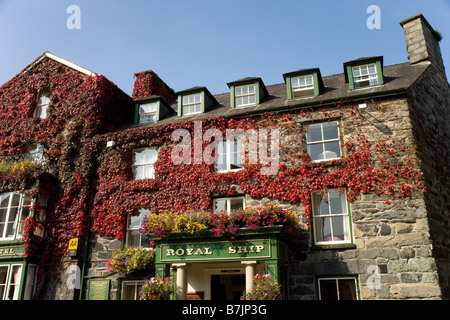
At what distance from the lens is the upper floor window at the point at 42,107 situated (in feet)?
66.7

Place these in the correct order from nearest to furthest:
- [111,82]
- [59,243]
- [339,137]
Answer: [339,137], [59,243], [111,82]

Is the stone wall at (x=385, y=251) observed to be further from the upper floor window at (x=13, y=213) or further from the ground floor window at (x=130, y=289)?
the upper floor window at (x=13, y=213)

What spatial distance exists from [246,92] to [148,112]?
5.01 m

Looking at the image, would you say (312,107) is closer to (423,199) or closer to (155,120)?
(423,199)

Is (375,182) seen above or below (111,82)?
below

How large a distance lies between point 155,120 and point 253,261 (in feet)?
30.6

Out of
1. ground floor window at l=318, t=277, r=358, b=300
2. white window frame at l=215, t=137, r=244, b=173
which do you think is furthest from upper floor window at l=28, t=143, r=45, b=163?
ground floor window at l=318, t=277, r=358, b=300

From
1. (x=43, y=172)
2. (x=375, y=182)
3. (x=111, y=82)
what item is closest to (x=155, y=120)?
(x=111, y=82)

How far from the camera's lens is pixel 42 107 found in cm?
2055

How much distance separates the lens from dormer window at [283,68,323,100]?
54.9 feet

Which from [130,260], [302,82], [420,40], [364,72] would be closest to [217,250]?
[130,260]

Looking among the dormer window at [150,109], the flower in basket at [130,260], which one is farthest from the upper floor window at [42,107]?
the flower in basket at [130,260]

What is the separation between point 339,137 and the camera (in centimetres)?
1488

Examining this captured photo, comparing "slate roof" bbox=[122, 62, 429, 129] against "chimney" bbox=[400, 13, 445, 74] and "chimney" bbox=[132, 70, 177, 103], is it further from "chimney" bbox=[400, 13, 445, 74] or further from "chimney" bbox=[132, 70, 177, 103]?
Answer: "chimney" bbox=[132, 70, 177, 103]
